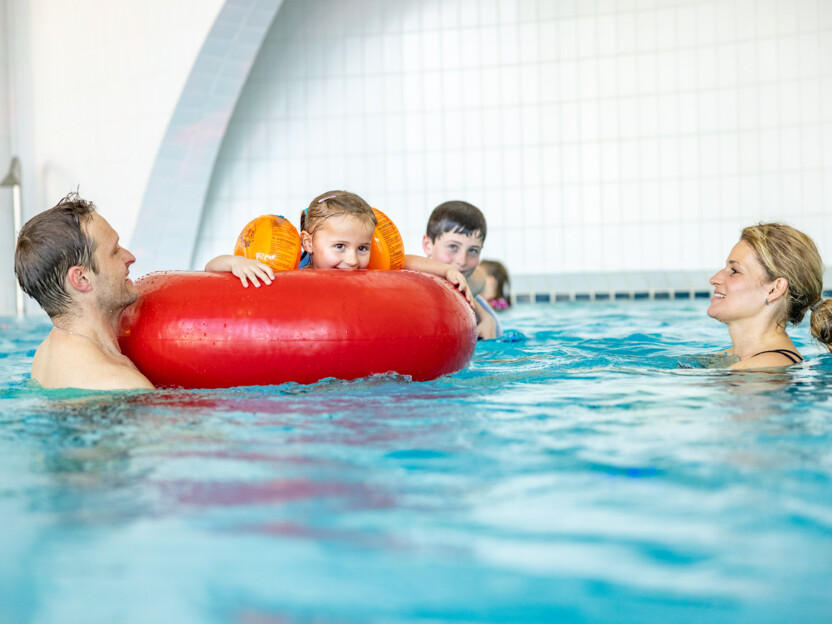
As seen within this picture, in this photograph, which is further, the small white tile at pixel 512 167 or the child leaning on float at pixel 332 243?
the small white tile at pixel 512 167

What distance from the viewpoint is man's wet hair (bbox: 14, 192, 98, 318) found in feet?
9.56

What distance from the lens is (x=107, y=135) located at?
8969mm

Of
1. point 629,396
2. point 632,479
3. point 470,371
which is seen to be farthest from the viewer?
point 470,371

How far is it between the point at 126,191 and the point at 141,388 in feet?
20.9

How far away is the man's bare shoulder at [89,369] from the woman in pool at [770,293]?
2.16 meters

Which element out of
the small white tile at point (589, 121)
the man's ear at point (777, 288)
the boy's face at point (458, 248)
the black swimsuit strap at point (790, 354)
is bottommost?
the black swimsuit strap at point (790, 354)

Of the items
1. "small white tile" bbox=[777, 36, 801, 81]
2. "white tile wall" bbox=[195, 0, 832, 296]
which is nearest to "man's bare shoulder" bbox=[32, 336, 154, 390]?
"white tile wall" bbox=[195, 0, 832, 296]

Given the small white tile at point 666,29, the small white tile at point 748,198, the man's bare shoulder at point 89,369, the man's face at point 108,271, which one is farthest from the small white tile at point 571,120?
→ the man's bare shoulder at point 89,369

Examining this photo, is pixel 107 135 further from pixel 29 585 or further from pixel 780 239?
pixel 29 585

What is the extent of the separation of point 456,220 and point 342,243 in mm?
1309

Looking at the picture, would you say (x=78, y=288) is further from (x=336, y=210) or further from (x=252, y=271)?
(x=336, y=210)

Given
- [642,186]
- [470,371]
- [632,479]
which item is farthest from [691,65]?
[632,479]

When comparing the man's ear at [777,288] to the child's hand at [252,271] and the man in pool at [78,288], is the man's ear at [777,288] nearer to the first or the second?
the child's hand at [252,271]

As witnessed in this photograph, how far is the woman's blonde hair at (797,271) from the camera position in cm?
328
